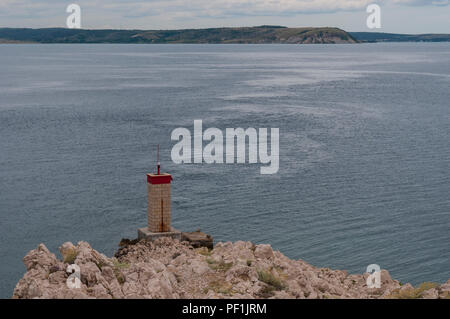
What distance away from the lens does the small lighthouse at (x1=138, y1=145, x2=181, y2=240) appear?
66.3 ft

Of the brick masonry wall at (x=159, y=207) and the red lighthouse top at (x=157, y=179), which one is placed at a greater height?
the red lighthouse top at (x=157, y=179)

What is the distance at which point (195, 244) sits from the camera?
66.2ft

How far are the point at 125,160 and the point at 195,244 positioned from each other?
19674 mm

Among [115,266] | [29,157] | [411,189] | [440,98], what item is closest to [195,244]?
[115,266]

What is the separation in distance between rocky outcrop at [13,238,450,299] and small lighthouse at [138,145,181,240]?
9.75ft

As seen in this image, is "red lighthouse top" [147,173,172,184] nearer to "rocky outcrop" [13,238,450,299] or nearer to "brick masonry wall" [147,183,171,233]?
"brick masonry wall" [147,183,171,233]

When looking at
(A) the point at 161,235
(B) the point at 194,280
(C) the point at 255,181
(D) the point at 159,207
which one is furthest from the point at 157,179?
(C) the point at 255,181

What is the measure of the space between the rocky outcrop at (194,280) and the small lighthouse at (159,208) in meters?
2.97

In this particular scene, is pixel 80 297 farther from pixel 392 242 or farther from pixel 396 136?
pixel 396 136

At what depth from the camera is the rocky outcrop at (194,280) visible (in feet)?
44.8

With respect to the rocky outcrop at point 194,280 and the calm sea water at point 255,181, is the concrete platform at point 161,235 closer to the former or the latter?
the rocky outcrop at point 194,280

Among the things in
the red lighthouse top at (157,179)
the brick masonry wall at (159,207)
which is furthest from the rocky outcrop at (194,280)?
the red lighthouse top at (157,179)
